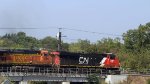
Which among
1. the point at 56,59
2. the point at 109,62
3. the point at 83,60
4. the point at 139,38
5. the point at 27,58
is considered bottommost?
the point at 109,62

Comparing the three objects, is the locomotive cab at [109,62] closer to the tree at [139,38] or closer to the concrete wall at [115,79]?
the concrete wall at [115,79]

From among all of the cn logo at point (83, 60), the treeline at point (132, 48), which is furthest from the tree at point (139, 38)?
the cn logo at point (83, 60)

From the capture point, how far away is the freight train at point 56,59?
64250 mm

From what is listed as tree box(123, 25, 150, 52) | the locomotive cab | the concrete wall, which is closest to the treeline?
tree box(123, 25, 150, 52)

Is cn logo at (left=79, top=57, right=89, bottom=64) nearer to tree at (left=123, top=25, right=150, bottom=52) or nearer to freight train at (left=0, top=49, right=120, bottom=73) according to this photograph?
freight train at (left=0, top=49, right=120, bottom=73)

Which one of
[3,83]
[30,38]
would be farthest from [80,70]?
[30,38]

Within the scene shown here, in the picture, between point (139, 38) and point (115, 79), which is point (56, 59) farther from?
point (139, 38)

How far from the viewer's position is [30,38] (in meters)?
178

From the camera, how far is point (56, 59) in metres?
67.1

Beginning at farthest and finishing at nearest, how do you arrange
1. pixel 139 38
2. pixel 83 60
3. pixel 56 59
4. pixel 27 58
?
pixel 139 38, pixel 83 60, pixel 56 59, pixel 27 58

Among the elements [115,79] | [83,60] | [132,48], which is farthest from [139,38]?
[115,79]

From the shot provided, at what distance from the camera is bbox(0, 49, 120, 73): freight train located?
64250 mm

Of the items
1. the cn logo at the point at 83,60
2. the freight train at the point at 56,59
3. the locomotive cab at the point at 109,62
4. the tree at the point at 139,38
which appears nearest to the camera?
the freight train at the point at 56,59

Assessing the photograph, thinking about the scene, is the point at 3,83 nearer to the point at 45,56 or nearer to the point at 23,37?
the point at 45,56
